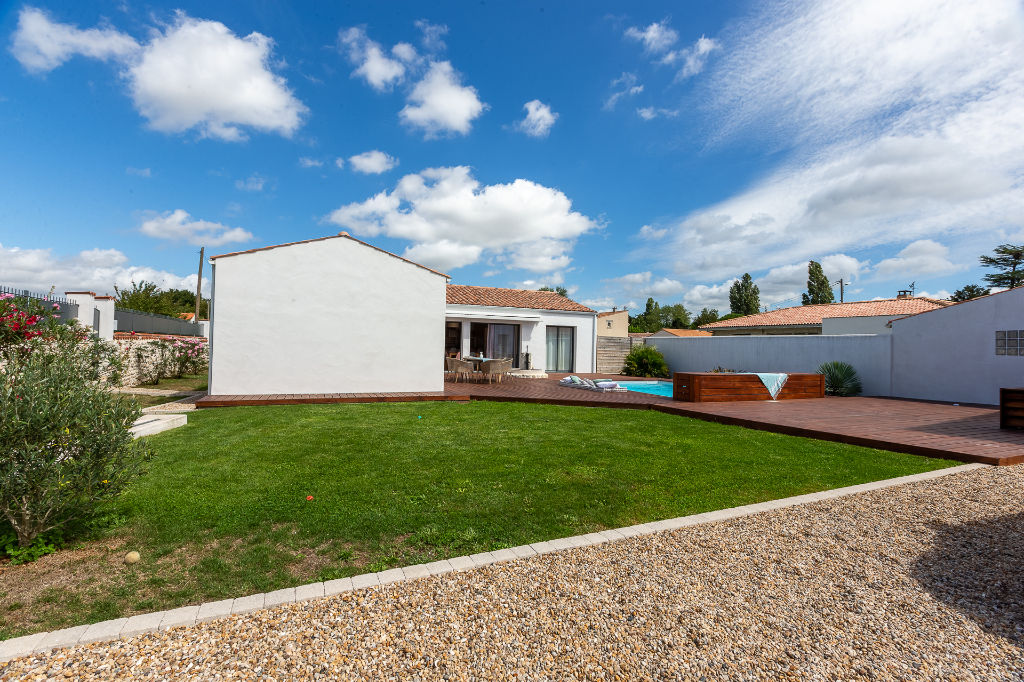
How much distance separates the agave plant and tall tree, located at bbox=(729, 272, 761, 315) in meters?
51.9

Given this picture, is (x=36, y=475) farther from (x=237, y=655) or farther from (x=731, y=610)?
(x=731, y=610)

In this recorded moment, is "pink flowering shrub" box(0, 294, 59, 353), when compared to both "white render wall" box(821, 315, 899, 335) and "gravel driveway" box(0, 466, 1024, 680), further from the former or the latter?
"white render wall" box(821, 315, 899, 335)

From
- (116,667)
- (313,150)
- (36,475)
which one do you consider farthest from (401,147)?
(116,667)

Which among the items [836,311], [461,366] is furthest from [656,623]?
[836,311]

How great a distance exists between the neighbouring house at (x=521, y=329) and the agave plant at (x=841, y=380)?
10.9 m

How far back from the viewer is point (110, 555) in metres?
3.87

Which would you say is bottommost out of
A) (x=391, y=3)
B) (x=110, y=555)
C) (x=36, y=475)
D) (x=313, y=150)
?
(x=110, y=555)

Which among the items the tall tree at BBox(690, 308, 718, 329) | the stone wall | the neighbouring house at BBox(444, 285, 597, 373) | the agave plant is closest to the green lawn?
the stone wall

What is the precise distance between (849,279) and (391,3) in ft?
205

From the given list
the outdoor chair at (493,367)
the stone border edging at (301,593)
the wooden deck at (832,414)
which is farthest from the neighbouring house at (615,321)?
the stone border edging at (301,593)

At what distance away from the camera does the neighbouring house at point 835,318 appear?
29062mm

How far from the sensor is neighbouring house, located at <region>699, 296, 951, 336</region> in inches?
1144

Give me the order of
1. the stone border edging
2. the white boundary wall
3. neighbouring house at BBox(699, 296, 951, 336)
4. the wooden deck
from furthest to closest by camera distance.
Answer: neighbouring house at BBox(699, 296, 951, 336) → the white boundary wall → the wooden deck → the stone border edging

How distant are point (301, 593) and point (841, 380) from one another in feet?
67.4
